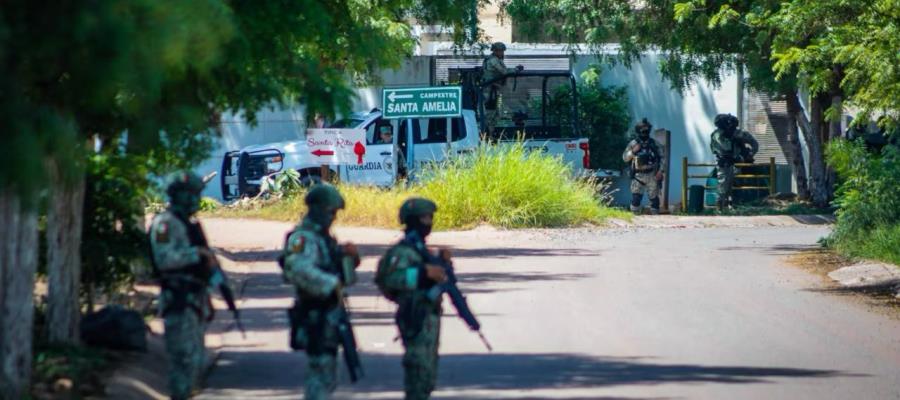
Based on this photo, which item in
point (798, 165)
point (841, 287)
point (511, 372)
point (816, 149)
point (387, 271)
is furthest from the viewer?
point (798, 165)

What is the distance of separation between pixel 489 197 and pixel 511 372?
Result: 1320 cm

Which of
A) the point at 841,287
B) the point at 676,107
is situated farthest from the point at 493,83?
the point at 841,287

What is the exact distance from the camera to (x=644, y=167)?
2884 centimetres

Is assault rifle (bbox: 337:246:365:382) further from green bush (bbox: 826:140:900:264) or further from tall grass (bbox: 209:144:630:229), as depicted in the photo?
tall grass (bbox: 209:144:630:229)

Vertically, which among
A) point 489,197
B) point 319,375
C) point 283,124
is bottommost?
point 319,375

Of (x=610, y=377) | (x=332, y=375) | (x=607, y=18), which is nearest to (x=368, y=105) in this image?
(x=607, y=18)

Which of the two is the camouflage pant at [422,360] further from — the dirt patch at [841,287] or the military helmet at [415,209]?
the dirt patch at [841,287]

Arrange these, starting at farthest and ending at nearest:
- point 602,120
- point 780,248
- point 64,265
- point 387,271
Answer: point 602,120 → point 780,248 → point 64,265 → point 387,271

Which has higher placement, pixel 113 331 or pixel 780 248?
pixel 113 331

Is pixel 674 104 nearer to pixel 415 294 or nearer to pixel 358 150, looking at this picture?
pixel 358 150

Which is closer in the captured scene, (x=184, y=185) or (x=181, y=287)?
(x=181, y=287)

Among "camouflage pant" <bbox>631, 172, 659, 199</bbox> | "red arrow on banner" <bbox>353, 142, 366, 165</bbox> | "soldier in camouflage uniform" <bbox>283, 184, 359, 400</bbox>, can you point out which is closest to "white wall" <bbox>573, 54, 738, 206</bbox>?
"camouflage pant" <bbox>631, 172, 659, 199</bbox>

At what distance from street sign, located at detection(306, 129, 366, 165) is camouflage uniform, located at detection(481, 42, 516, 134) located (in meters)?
4.92

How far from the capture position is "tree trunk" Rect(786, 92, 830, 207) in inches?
1131
